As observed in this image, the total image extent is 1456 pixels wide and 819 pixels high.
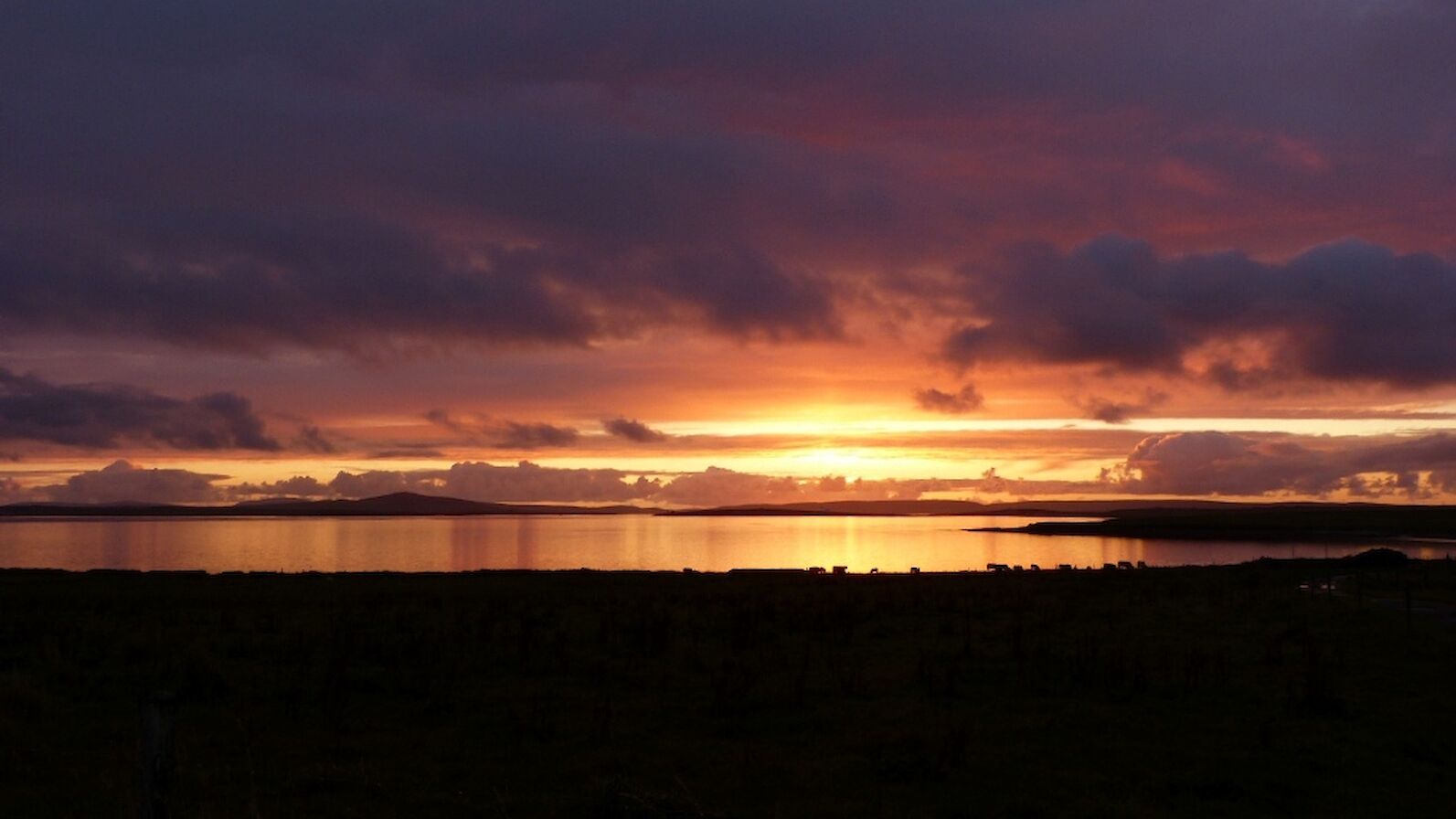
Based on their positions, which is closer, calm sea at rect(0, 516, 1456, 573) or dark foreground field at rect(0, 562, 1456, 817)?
dark foreground field at rect(0, 562, 1456, 817)

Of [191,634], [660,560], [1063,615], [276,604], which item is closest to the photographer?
[191,634]

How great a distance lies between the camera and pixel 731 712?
15.2 meters

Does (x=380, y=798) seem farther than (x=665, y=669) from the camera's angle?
No

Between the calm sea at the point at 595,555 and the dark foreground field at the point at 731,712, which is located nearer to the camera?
the dark foreground field at the point at 731,712

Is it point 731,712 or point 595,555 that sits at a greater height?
point 731,712

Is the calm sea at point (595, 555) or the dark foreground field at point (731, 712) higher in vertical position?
the dark foreground field at point (731, 712)

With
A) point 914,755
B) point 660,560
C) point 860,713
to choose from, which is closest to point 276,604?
point 860,713

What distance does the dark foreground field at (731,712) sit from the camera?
35.4 ft

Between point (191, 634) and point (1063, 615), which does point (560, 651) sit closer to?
point (191, 634)

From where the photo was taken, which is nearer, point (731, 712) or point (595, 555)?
point (731, 712)

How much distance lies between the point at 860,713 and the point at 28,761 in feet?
35.2

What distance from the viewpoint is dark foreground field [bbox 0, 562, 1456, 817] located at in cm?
1080

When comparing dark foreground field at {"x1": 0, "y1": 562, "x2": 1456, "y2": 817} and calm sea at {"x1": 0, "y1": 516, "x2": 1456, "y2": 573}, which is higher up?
dark foreground field at {"x1": 0, "y1": 562, "x2": 1456, "y2": 817}

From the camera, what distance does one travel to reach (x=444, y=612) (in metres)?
29.3
